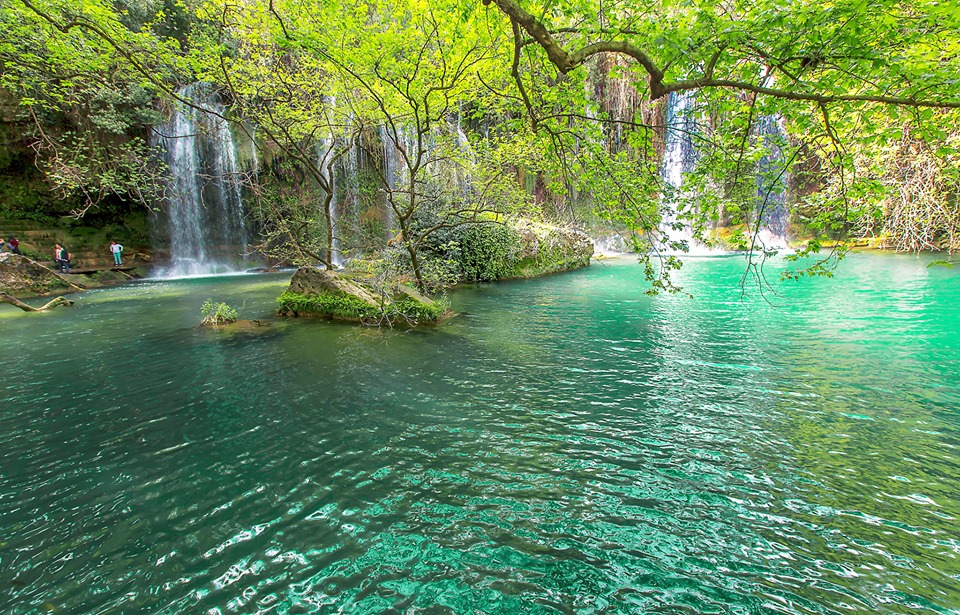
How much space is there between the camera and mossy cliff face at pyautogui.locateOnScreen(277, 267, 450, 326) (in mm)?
11242

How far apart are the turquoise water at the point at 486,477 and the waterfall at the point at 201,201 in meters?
16.6

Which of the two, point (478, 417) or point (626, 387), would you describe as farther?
point (626, 387)

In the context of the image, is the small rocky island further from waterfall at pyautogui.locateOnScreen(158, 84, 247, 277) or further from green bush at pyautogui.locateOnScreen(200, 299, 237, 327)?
waterfall at pyautogui.locateOnScreen(158, 84, 247, 277)

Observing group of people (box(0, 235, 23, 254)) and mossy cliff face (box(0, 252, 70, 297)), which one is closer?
mossy cliff face (box(0, 252, 70, 297))

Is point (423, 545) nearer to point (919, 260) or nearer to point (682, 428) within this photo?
point (682, 428)

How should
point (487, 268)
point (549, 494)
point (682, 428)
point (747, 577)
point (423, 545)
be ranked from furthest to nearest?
1. point (487, 268)
2. point (682, 428)
3. point (549, 494)
4. point (423, 545)
5. point (747, 577)

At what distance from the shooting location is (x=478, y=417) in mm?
5641

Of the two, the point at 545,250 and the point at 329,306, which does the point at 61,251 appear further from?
the point at 545,250

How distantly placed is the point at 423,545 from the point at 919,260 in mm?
28637

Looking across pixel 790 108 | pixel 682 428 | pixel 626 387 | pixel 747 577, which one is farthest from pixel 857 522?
pixel 790 108

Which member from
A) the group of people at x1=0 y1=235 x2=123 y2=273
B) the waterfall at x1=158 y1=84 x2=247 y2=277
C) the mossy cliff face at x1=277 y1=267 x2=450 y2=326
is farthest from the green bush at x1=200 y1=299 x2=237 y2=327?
the waterfall at x1=158 y1=84 x2=247 y2=277

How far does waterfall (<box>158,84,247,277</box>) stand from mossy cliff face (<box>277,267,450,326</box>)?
1435 cm

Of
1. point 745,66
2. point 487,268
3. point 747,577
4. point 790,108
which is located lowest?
point 747,577

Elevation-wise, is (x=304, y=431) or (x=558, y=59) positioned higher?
(x=558, y=59)
